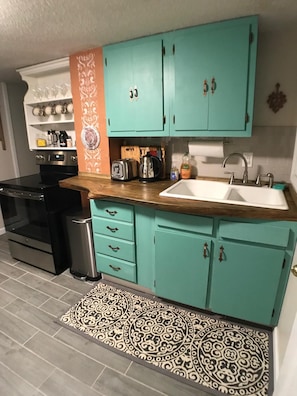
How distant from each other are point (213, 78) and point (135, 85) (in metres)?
0.64

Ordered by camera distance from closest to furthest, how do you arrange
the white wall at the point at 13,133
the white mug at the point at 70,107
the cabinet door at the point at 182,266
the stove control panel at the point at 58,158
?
the cabinet door at the point at 182,266
the white mug at the point at 70,107
the stove control panel at the point at 58,158
the white wall at the point at 13,133

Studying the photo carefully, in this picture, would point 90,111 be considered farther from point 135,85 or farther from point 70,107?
point 135,85

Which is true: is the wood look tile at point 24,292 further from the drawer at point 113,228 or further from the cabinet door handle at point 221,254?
the cabinet door handle at point 221,254

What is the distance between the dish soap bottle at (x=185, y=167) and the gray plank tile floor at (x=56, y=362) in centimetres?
145

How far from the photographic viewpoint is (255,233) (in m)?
1.42

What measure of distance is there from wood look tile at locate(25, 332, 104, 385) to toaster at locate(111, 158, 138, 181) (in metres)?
1.40

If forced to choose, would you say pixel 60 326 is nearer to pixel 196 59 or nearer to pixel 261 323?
pixel 261 323

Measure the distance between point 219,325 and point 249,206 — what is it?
0.97 m

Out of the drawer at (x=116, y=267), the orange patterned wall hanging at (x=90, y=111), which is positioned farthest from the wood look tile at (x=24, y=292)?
the orange patterned wall hanging at (x=90, y=111)

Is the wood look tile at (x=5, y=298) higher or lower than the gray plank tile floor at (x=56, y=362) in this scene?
higher

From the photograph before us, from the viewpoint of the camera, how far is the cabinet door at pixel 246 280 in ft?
4.77

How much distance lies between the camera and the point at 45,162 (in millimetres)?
2678

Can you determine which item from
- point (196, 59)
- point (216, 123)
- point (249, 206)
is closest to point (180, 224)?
point (249, 206)

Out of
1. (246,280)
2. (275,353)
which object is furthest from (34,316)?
(275,353)
